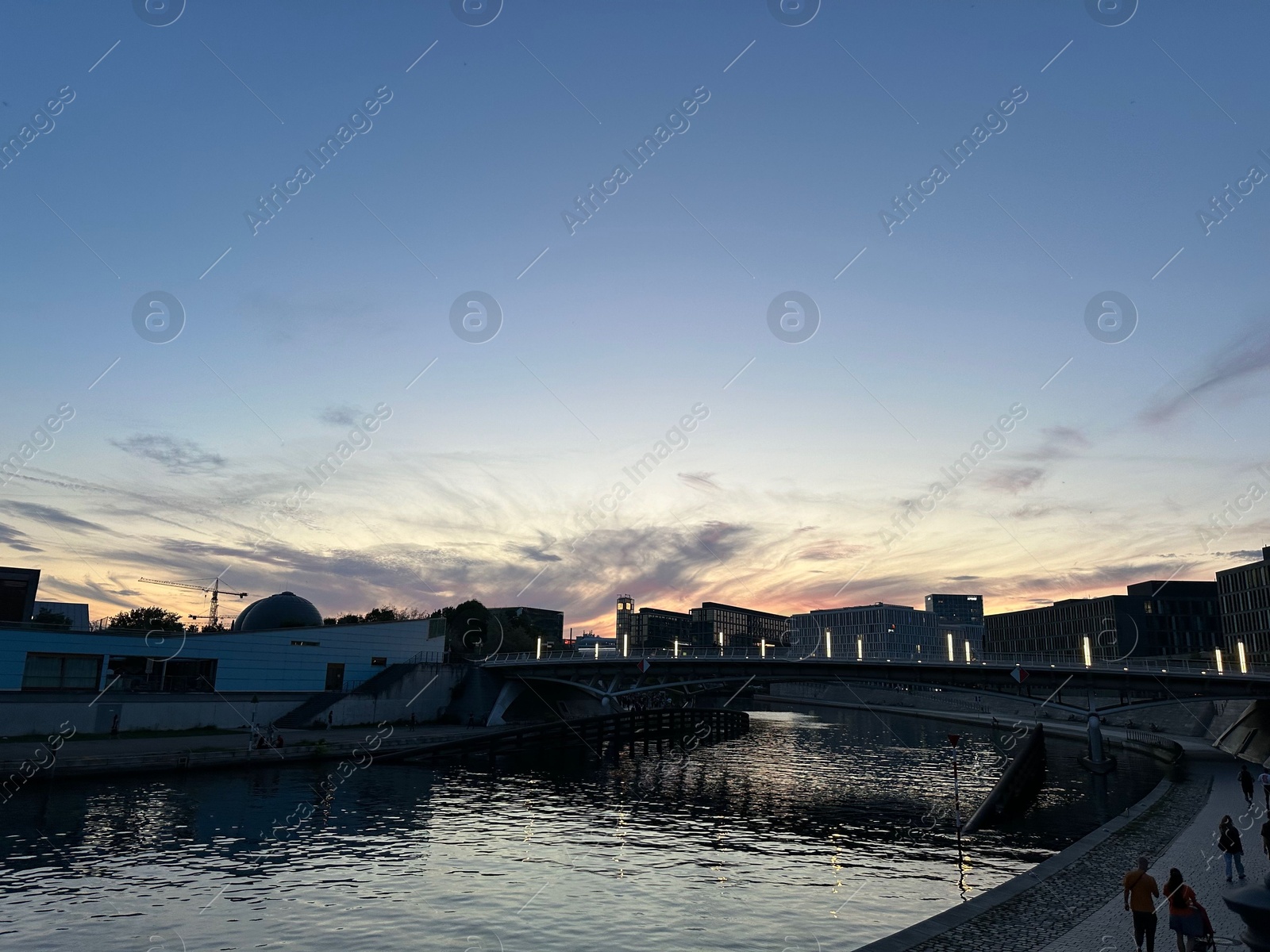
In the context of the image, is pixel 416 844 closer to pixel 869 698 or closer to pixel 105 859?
pixel 105 859

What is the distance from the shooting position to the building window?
213 feet

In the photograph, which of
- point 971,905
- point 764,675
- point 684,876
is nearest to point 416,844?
point 684,876

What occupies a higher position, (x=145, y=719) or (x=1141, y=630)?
(x=1141, y=630)

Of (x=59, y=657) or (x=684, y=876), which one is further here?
(x=59, y=657)

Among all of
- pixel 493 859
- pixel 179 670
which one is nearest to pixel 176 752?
pixel 179 670

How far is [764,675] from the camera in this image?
259 feet

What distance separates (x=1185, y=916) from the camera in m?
15.4

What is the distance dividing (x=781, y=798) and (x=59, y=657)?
59.2m

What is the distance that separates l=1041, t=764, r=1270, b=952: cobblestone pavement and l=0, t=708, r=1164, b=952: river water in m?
4.81

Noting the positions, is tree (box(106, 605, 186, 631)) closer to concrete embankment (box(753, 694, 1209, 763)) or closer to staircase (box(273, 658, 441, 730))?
staircase (box(273, 658, 441, 730))

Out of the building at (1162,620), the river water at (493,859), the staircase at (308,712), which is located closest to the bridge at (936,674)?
the river water at (493,859)

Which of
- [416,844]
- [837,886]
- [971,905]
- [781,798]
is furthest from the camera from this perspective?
[781,798]

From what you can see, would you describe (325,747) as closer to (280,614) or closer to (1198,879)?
(280,614)

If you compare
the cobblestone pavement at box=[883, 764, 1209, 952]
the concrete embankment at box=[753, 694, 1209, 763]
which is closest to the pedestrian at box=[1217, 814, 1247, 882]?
the cobblestone pavement at box=[883, 764, 1209, 952]
